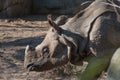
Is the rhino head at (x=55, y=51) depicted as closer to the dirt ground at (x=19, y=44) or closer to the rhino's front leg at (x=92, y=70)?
the dirt ground at (x=19, y=44)

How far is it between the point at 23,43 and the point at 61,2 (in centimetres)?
308

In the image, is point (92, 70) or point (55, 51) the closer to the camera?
point (92, 70)

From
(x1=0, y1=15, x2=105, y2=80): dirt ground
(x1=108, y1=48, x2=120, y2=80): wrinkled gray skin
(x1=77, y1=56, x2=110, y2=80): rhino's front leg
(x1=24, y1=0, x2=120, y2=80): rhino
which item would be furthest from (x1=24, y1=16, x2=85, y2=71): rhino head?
(x1=108, y1=48, x2=120, y2=80): wrinkled gray skin

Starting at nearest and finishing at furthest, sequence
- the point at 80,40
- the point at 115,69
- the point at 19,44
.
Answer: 1. the point at 115,69
2. the point at 80,40
3. the point at 19,44

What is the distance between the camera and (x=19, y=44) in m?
7.13

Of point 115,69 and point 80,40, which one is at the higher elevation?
point 115,69

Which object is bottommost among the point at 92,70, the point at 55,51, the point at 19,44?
the point at 19,44

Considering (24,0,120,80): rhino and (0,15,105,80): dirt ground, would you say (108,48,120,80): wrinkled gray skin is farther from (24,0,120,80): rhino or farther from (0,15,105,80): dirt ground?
(0,15,105,80): dirt ground

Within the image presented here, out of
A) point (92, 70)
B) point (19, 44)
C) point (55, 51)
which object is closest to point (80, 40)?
point (55, 51)

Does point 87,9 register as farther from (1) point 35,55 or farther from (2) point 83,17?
(1) point 35,55

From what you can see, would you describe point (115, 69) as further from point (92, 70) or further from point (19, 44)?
point (19, 44)

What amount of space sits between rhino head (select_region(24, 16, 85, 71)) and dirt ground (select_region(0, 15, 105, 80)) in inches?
39.6

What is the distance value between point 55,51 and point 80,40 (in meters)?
0.25

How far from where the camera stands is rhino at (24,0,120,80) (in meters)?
3.55
